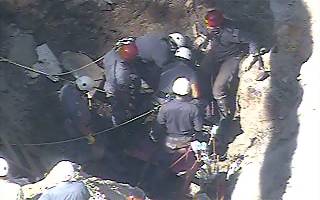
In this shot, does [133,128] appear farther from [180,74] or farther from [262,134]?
[262,134]

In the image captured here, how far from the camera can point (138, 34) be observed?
1205cm

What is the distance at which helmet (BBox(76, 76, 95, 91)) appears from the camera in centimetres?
988

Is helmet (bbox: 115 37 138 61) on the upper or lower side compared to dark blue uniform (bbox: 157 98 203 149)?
upper

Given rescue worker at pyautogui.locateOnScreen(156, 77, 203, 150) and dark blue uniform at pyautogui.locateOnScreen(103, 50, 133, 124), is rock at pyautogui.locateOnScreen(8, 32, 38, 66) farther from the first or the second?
rescue worker at pyautogui.locateOnScreen(156, 77, 203, 150)

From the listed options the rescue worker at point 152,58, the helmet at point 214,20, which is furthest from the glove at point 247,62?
the rescue worker at point 152,58

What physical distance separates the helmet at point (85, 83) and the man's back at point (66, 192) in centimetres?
275

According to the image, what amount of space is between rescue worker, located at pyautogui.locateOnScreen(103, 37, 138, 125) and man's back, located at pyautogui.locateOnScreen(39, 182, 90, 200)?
8.31 feet

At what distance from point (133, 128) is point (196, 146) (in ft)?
4.26

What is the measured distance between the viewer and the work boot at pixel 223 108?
9.91 meters

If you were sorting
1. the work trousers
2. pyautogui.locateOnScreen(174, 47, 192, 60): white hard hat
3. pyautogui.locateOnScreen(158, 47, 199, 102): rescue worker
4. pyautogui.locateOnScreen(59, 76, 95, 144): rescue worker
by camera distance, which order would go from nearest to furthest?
pyautogui.locateOnScreen(59, 76, 95, 144): rescue worker, pyautogui.locateOnScreen(158, 47, 199, 102): rescue worker, the work trousers, pyautogui.locateOnScreen(174, 47, 192, 60): white hard hat

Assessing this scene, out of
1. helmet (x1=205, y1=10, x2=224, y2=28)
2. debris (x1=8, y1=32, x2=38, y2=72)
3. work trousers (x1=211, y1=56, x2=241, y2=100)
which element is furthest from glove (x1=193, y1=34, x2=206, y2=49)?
debris (x1=8, y1=32, x2=38, y2=72)

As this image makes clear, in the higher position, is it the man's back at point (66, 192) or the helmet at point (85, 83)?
the helmet at point (85, 83)

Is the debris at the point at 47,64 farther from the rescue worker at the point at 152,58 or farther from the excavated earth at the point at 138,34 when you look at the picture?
the rescue worker at the point at 152,58

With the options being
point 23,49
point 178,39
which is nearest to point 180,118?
point 178,39
